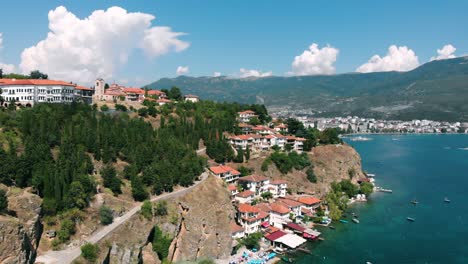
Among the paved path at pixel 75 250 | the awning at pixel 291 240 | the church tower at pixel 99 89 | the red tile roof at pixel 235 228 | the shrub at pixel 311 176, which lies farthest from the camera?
the church tower at pixel 99 89

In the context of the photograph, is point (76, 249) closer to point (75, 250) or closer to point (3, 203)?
point (75, 250)

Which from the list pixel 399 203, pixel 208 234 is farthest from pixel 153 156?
pixel 399 203

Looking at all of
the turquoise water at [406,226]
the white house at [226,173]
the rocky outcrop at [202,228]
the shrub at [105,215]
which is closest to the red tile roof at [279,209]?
the turquoise water at [406,226]

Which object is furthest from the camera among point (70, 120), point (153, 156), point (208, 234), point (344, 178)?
point (344, 178)

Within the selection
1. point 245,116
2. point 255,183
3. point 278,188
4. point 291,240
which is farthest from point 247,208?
point 245,116

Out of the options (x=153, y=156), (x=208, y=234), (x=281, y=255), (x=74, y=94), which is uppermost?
(x=74, y=94)

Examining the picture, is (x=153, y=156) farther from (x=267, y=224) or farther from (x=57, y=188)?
(x=267, y=224)

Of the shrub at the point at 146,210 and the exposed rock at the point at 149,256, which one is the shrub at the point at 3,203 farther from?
the exposed rock at the point at 149,256
